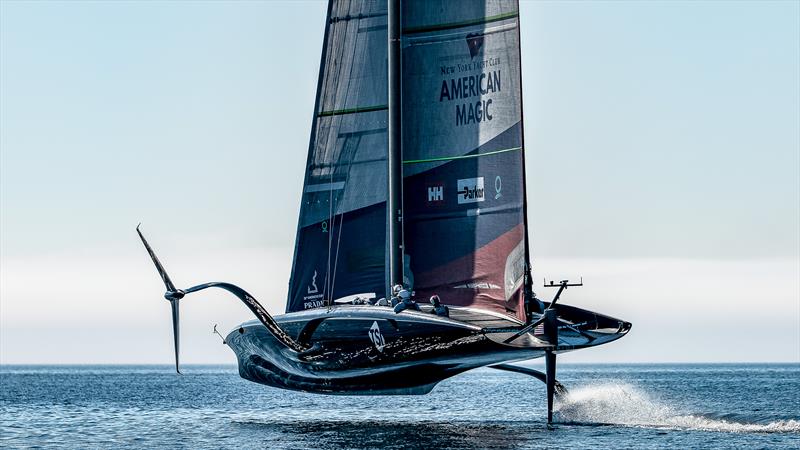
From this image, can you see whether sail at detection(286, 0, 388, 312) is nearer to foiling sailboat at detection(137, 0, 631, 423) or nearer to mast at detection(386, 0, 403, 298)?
foiling sailboat at detection(137, 0, 631, 423)

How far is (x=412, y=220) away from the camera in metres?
29.6

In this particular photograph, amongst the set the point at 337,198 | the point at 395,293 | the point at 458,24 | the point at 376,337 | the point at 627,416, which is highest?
the point at 458,24

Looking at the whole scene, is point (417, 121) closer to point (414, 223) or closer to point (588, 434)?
point (414, 223)

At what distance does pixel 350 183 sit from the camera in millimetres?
31547

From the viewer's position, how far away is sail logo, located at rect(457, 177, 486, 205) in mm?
28641

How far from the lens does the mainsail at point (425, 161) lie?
2844 centimetres

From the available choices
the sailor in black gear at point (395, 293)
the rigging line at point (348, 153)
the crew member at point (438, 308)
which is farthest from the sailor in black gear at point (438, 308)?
the rigging line at point (348, 153)

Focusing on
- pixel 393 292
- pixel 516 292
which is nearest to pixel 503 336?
pixel 516 292

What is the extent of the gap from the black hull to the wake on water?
5.30 metres

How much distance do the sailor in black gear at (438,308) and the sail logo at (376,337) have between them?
1.28 m

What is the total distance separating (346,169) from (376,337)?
541cm

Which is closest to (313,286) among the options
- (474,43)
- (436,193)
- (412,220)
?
(412,220)

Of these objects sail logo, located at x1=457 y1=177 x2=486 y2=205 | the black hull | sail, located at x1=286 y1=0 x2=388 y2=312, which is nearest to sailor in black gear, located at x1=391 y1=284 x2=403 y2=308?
the black hull

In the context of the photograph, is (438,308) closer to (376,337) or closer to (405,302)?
(405,302)
